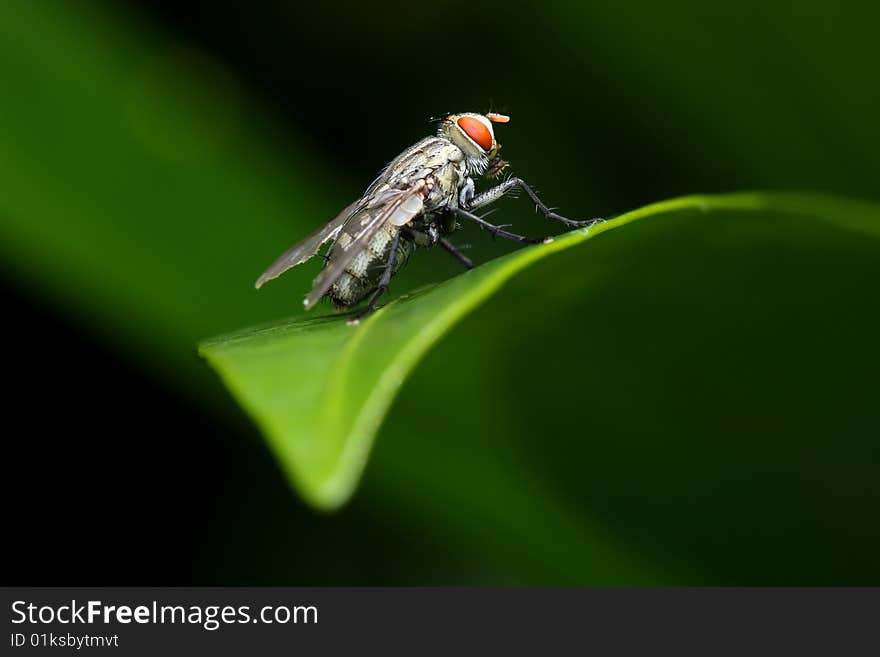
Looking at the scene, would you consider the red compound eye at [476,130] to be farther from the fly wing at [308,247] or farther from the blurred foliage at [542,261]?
the blurred foliage at [542,261]

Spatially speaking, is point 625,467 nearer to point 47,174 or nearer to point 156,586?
point 156,586

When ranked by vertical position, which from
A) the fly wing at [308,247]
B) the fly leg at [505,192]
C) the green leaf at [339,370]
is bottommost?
the green leaf at [339,370]

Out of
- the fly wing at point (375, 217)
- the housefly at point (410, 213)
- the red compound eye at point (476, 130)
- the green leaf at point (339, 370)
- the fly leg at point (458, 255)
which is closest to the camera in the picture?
the green leaf at point (339, 370)

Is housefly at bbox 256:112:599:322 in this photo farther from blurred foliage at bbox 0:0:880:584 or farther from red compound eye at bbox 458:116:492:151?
blurred foliage at bbox 0:0:880:584

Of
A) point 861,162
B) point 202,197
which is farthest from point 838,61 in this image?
point 202,197

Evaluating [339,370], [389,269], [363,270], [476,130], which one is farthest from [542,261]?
[476,130]

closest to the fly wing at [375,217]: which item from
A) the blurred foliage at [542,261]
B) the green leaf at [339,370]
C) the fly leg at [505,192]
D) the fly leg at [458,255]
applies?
the fly leg at [458,255]

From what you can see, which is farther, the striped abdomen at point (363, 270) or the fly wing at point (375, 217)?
the striped abdomen at point (363, 270)

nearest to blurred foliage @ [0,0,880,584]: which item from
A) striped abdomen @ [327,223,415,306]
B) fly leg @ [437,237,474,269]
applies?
striped abdomen @ [327,223,415,306]
